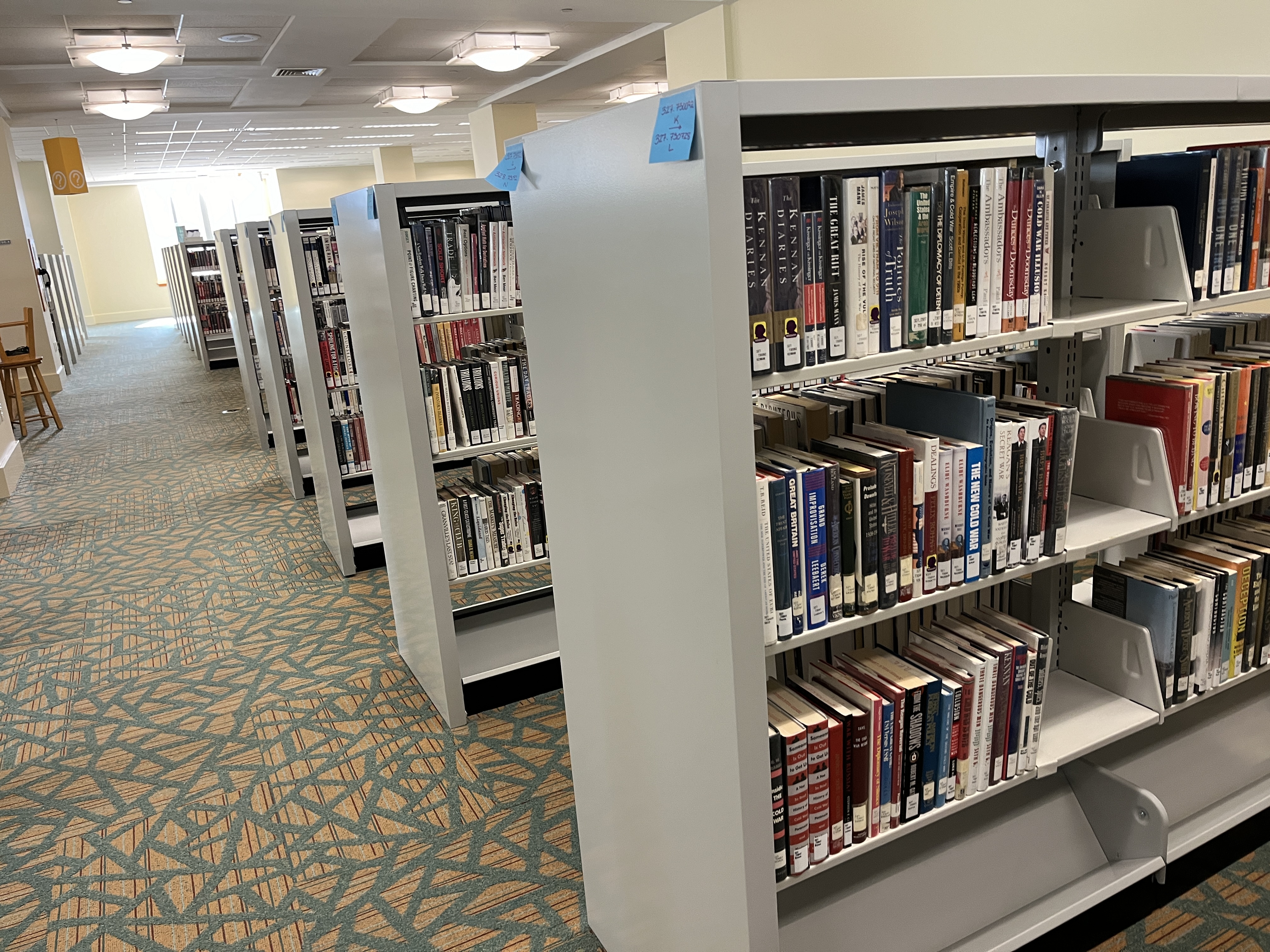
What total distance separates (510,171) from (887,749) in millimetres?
1237

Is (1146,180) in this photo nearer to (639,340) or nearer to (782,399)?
(782,399)

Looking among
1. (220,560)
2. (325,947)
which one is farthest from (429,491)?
(220,560)

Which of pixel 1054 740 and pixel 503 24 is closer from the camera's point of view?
pixel 1054 740

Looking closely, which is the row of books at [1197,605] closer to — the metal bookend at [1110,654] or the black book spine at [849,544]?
the metal bookend at [1110,654]

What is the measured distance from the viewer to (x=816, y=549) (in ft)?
4.65

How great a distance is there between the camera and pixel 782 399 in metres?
1.78

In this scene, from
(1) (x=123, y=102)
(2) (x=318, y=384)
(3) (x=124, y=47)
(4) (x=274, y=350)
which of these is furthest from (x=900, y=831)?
(1) (x=123, y=102)

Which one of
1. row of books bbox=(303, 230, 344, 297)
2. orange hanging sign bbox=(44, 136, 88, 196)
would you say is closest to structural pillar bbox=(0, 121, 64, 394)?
orange hanging sign bbox=(44, 136, 88, 196)

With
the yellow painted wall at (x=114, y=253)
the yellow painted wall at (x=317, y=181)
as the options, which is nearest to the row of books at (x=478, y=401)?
the yellow painted wall at (x=317, y=181)

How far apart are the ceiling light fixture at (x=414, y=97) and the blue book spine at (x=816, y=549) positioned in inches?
421

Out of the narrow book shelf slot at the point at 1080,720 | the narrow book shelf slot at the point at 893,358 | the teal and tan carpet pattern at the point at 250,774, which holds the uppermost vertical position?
the narrow book shelf slot at the point at 893,358

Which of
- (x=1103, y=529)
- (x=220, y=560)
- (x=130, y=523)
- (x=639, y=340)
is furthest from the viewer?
(x=130, y=523)

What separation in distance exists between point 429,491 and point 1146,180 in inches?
79.8

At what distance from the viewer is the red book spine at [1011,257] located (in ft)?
4.89
